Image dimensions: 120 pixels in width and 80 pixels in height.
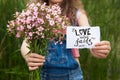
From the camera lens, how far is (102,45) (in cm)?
227

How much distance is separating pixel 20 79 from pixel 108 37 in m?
0.78

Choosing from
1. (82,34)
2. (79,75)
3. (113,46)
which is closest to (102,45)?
(82,34)

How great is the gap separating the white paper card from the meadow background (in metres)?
0.94

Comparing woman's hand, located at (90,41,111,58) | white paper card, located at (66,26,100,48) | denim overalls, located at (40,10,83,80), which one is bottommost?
denim overalls, located at (40,10,83,80)

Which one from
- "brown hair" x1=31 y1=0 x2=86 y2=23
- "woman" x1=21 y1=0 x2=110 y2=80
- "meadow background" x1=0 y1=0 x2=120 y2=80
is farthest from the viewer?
"meadow background" x1=0 y1=0 x2=120 y2=80

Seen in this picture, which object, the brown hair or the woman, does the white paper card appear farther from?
the brown hair

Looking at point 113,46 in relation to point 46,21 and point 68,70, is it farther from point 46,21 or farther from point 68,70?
point 46,21

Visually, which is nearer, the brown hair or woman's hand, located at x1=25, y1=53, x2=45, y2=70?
woman's hand, located at x1=25, y1=53, x2=45, y2=70

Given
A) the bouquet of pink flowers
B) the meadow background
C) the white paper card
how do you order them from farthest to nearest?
the meadow background
the white paper card
the bouquet of pink flowers

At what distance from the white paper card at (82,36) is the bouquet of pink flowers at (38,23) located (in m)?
0.20

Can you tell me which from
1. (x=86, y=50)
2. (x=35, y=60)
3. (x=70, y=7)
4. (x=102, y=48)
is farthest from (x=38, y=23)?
(x=86, y=50)

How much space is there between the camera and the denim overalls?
238cm

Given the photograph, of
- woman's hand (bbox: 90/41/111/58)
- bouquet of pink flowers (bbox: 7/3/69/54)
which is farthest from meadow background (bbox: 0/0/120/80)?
bouquet of pink flowers (bbox: 7/3/69/54)

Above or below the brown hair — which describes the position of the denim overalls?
below
